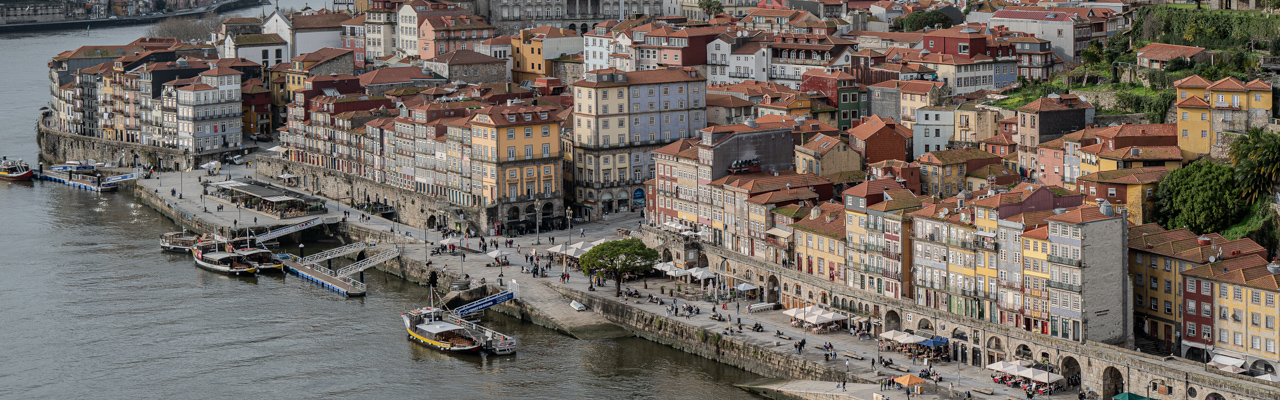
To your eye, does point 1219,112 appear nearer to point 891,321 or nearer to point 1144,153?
point 1144,153

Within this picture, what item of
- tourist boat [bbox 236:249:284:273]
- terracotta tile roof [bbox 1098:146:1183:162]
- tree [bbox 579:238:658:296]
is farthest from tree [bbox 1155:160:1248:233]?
tourist boat [bbox 236:249:284:273]

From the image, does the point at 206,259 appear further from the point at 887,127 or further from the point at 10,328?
the point at 887,127

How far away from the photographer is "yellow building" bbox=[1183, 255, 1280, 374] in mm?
74062

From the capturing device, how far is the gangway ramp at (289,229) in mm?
114750

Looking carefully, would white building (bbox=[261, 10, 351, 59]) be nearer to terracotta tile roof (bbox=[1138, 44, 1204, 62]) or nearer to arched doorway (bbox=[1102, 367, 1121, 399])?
terracotta tile roof (bbox=[1138, 44, 1204, 62])

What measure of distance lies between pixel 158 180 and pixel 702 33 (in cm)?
4098

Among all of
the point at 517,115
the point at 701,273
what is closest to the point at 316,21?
the point at 517,115

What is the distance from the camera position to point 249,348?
8962cm

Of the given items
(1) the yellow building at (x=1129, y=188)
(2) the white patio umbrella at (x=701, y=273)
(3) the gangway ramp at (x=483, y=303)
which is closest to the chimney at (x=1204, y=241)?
(1) the yellow building at (x=1129, y=188)

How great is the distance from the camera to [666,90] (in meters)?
120

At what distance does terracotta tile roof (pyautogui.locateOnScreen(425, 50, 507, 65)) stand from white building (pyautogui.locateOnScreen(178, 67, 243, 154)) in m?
15.6

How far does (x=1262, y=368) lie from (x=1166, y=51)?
38713 millimetres

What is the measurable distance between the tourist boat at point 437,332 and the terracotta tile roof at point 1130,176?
30.4 m

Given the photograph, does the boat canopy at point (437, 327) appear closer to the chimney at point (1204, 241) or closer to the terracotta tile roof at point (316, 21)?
the chimney at point (1204, 241)
